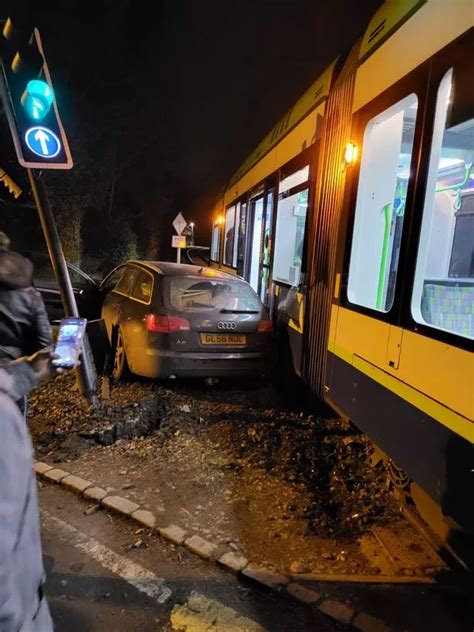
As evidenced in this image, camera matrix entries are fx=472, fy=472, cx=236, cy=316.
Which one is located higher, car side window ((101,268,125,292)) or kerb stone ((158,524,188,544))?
car side window ((101,268,125,292))

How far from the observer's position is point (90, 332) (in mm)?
7316

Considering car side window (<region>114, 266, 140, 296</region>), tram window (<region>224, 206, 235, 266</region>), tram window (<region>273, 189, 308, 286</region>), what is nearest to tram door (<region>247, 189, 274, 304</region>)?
tram window (<region>273, 189, 308, 286</region>)

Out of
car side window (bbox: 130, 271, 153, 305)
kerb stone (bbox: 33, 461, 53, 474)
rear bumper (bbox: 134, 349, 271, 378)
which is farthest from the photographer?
car side window (bbox: 130, 271, 153, 305)

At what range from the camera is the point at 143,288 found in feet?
20.1

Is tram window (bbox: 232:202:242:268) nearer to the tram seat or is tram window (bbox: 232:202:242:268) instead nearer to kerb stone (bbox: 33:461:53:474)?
the tram seat

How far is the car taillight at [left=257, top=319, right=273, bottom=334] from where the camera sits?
609 centimetres

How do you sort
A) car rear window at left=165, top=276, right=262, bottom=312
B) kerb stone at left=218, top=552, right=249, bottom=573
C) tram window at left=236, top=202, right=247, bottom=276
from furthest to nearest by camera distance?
tram window at left=236, top=202, right=247, bottom=276 → car rear window at left=165, top=276, right=262, bottom=312 → kerb stone at left=218, top=552, right=249, bottom=573

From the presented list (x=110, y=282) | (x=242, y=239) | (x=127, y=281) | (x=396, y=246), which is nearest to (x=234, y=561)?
(x=396, y=246)

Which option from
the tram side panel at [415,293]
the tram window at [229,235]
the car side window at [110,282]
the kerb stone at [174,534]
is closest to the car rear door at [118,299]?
the car side window at [110,282]

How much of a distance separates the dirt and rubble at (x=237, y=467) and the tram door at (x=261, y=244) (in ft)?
7.65

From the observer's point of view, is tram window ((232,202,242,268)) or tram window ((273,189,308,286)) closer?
tram window ((273,189,308,286))

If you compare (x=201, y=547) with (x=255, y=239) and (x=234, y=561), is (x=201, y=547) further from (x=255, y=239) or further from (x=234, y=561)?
(x=255, y=239)

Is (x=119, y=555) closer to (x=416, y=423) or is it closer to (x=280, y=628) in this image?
(x=280, y=628)

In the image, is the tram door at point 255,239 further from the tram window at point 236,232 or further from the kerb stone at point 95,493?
the kerb stone at point 95,493
